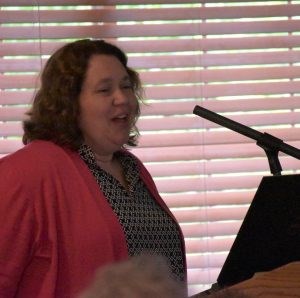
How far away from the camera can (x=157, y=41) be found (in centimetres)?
252

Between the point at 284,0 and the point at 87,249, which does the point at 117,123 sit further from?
the point at 284,0

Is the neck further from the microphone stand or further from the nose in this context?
the microphone stand

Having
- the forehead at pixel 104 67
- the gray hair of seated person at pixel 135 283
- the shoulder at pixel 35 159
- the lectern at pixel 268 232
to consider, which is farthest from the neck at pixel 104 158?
the gray hair of seated person at pixel 135 283

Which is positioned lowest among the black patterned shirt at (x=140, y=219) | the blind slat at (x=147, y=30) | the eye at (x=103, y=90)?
the black patterned shirt at (x=140, y=219)

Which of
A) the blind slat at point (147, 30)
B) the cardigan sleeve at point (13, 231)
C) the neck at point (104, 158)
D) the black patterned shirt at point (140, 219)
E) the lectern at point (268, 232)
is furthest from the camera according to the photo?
the blind slat at point (147, 30)

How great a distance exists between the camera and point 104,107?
1.70 meters

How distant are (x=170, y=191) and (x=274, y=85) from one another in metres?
0.60

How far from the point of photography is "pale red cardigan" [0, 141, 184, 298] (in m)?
1.55

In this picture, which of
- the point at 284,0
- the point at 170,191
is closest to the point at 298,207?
the point at 170,191

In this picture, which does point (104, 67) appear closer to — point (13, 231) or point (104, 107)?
point (104, 107)

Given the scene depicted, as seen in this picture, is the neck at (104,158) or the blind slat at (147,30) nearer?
the neck at (104,158)

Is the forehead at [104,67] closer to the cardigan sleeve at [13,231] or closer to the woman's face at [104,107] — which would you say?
the woman's face at [104,107]

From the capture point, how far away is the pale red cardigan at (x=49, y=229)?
1549 millimetres

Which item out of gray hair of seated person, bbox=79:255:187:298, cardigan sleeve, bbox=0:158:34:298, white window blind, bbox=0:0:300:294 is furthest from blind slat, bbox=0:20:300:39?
gray hair of seated person, bbox=79:255:187:298
